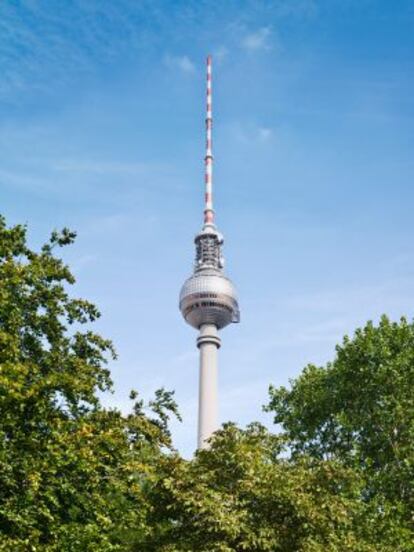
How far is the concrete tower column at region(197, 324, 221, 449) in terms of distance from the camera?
9281 cm

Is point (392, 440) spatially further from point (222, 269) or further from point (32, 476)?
point (222, 269)

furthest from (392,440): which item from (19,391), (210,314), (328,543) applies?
(210,314)

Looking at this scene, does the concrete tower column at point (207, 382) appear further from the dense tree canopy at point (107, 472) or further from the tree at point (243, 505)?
the tree at point (243, 505)

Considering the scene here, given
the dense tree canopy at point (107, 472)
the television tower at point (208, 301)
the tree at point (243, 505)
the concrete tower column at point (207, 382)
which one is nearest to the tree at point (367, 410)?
the dense tree canopy at point (107, 472)

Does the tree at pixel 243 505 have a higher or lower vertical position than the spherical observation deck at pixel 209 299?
lower

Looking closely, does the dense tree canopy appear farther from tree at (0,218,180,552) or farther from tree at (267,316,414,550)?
tree at (267,316,414,550)

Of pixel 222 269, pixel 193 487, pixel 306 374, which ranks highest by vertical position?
pixel 222 269

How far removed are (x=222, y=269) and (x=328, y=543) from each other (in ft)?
270

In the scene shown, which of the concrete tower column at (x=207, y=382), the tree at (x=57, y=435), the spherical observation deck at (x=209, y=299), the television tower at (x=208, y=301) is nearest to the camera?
the tree at (x=57, y=435)

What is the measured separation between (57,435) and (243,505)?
5176 mm

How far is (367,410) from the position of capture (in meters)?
36.0

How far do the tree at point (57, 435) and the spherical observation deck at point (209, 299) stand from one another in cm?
7091

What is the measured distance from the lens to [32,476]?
18281 mm

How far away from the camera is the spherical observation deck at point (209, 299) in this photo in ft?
319
